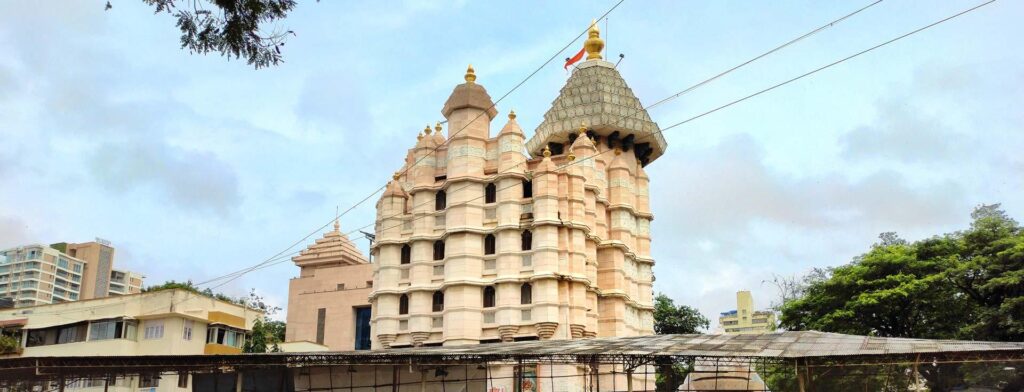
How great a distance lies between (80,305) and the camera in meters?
44.4

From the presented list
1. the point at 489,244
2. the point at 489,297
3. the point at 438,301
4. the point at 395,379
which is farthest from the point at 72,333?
the point at 395,379

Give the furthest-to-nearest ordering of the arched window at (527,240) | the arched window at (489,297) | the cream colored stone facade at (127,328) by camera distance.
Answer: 1. the cream colored stone facade at (127,328)
2. the arched window at (527,240)
3. the arched window at (489,297)

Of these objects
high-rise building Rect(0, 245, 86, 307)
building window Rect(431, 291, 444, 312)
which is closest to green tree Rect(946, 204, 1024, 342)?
building window Rect(431, 291, 444, 312)

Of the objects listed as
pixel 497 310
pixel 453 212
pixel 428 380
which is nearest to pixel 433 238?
pixel 453 212

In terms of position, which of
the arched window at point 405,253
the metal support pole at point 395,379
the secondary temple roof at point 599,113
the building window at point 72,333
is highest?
the secondary temple roof at point 599,113

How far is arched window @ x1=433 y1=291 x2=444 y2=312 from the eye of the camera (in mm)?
43500

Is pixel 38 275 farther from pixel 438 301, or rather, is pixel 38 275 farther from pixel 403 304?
pixel 438 301

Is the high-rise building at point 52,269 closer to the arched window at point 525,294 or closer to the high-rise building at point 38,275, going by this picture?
the high-rise building at point 38,275

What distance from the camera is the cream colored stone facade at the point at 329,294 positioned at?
55969 mm

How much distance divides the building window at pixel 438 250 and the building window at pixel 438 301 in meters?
1.81

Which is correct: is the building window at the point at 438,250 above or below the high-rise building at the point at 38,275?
below

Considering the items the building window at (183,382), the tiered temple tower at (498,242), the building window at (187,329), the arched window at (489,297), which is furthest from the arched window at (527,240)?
the building window at (187,329)

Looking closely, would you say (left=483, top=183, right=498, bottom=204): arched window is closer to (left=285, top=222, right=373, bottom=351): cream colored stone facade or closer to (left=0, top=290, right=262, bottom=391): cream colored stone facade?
(left=285, top=222, right=373, bottom=351): cream colored stone facade

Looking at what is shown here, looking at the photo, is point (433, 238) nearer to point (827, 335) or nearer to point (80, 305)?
point (80, 305)
